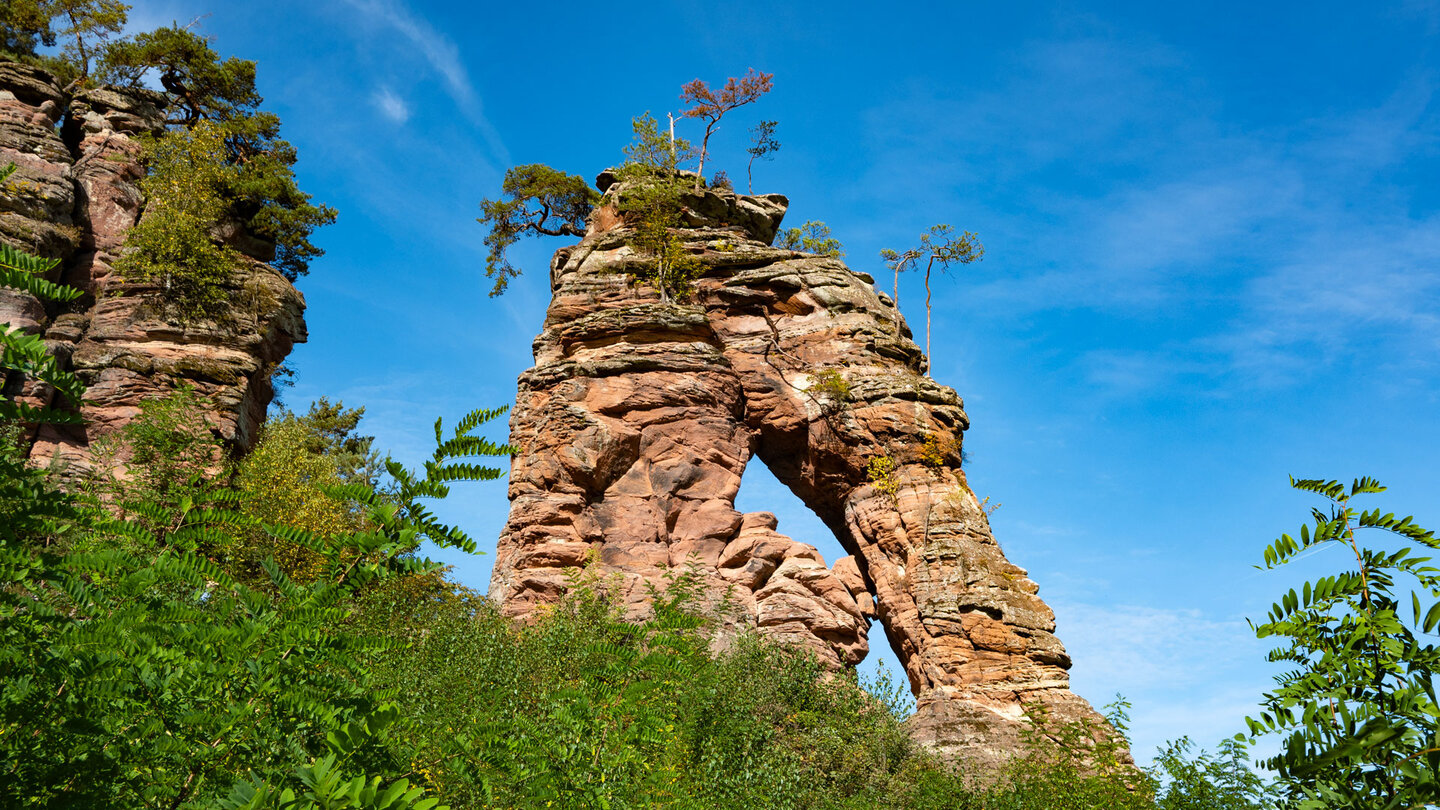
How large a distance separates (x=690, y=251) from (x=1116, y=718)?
78.9ft

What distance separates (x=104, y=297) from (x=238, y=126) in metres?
11.5

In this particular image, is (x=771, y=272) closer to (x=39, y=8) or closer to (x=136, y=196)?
(x=136, y=196)

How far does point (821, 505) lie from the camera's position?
35531 millimetres

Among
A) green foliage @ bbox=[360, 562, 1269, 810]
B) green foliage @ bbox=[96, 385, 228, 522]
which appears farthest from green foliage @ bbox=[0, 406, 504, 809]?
green foliage @ bbox=[96, 385, 228, 522]

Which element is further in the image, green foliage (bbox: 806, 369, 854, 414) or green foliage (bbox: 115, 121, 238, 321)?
green foliage (bbox: 806, 369, 854, 414)

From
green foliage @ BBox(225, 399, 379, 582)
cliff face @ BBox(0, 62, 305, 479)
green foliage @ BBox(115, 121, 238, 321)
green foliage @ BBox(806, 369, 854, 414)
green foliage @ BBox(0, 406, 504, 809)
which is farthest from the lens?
green foliage @ BBox(806, 369, 854, 414)

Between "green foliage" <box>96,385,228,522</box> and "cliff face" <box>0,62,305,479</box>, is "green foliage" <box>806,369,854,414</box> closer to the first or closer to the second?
"green foliage" <box>96,385,228,522</box>

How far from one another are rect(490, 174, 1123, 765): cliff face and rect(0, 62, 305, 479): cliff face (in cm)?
Result: 1072

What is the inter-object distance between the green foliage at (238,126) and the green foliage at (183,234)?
141 cm

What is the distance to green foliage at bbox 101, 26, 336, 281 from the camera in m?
38.1

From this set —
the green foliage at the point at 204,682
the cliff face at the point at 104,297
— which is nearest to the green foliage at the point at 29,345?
the green foliage at the point at 204,682

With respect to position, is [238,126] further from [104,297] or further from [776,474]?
[776,474]

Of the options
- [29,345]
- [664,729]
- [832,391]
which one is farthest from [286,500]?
[29,345]

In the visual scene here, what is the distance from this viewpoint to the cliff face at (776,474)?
2795 cm
